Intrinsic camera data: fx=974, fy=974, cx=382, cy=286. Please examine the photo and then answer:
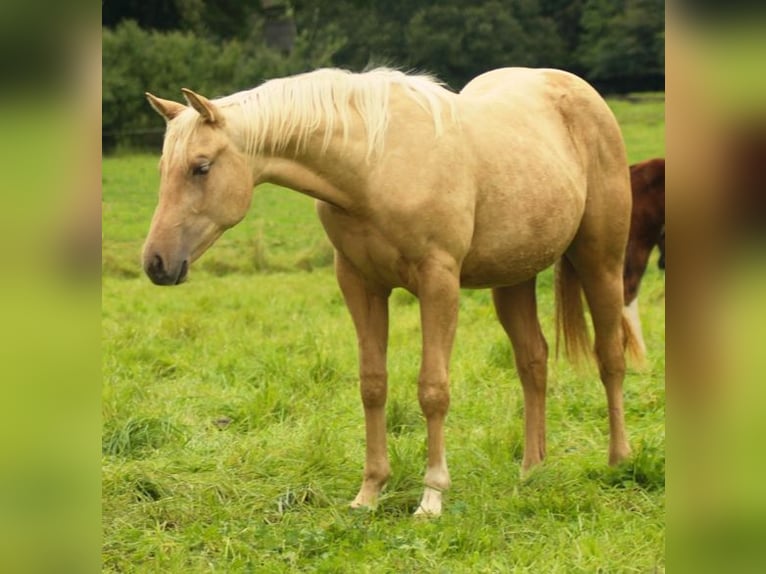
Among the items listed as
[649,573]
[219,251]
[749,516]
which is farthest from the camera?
[219,251]

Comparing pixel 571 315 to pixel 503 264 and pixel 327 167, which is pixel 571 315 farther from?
pixel 327 167

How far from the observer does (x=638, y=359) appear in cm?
578

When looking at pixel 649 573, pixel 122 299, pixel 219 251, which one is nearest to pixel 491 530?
pixel 649 573

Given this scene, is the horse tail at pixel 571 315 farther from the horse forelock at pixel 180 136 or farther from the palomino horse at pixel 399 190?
the horse forelock at pixel 180 136

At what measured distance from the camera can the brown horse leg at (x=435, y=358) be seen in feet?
11.9

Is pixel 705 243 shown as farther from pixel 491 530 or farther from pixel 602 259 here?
pixel 602 259

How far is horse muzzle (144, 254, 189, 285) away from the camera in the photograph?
3232 mm

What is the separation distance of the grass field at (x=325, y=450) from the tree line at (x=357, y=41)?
2507mm

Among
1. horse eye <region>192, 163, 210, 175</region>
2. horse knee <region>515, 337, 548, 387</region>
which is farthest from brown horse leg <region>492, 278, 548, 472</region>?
horse eye <region>192, 163, 210, 175</region>

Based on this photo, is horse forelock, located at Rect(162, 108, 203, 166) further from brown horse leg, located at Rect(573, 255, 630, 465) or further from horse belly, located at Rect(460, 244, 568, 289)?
brown horse leg, located at Rect(573, 255, 630, 465)

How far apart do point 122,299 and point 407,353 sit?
2.86 m

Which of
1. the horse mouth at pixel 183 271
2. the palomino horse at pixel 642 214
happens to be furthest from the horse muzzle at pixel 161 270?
the palomino horse at pixel 642 214

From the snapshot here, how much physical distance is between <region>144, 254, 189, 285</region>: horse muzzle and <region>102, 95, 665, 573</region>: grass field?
0.92 m

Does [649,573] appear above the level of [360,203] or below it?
below
